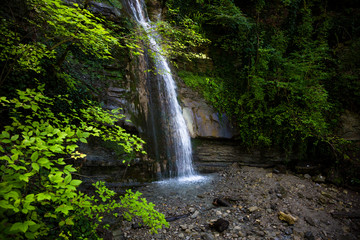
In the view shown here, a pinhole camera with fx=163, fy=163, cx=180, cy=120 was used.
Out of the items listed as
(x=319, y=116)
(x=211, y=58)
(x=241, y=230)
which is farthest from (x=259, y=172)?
(x=211, y=58)

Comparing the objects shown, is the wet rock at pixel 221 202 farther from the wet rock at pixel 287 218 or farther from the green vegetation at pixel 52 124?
the green vegetation at pixel 52 124

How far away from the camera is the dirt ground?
362 cm

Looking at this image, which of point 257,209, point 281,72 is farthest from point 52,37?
point 281,72

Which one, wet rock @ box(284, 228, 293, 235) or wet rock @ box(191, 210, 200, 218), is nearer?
wet rock @ box(284, 228, 293, 235)

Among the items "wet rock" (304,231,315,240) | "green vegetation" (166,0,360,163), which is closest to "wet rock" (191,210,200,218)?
"wet rock" (304,231,315,240)

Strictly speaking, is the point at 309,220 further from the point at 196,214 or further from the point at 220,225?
the point at 196,214

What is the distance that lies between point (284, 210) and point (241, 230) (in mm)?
1700

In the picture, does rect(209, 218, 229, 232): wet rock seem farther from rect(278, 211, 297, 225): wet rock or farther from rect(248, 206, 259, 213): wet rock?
rect(278, 211, 297, 225): wet rock

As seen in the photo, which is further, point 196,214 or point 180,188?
point 180,188

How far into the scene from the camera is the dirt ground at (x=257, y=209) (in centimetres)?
362

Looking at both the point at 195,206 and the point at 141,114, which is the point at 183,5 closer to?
the point at 141,114

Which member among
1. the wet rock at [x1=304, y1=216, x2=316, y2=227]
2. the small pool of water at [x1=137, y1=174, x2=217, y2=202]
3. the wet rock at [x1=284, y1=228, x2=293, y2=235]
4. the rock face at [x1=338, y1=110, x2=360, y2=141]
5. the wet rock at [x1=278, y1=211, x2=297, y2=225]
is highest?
the rock face at [x1=338, y1=110, x2=360, y2=141]

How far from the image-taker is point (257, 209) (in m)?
4.37

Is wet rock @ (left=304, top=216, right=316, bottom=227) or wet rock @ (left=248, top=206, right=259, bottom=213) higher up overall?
wet rock @ (left=248, top=206, right=259, bottom=213)
